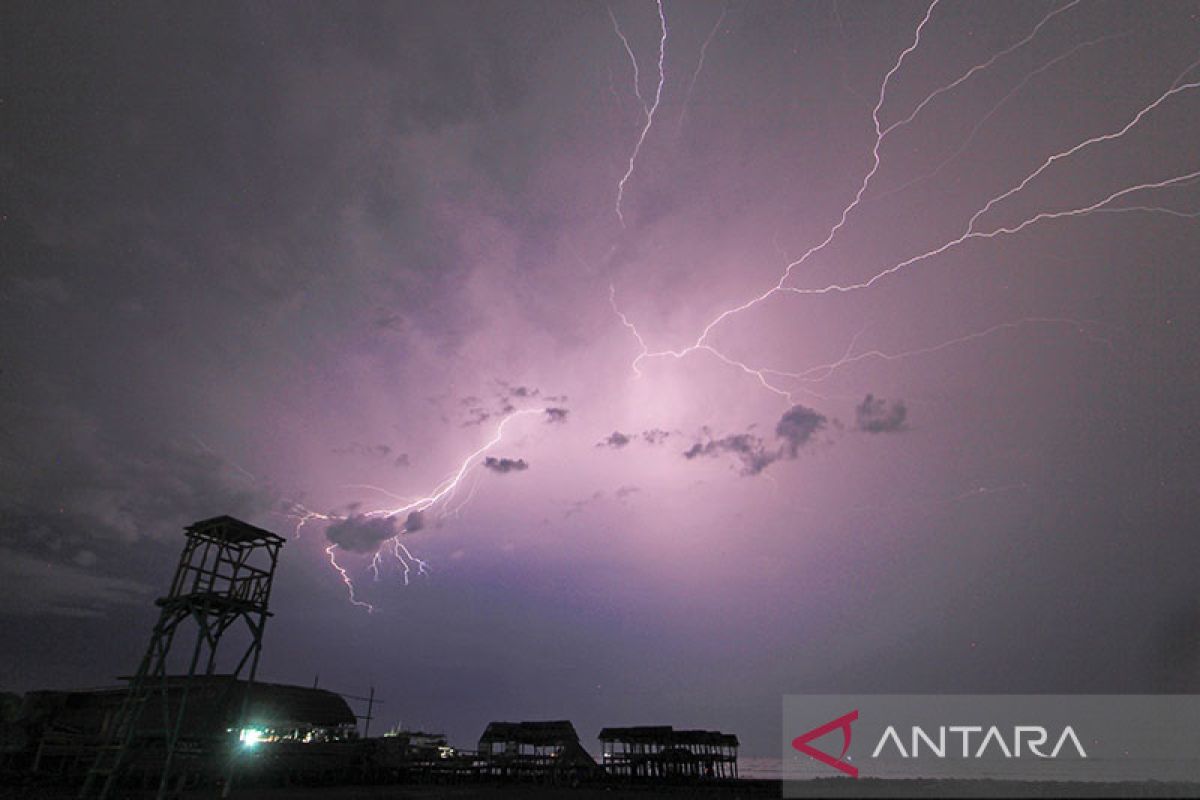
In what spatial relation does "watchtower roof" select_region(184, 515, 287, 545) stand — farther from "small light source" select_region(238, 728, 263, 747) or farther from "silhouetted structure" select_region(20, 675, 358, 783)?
"small light source" select_region(238, 728, 263, 747)

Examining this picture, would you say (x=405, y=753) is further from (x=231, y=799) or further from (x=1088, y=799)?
(x=1088, y=799)

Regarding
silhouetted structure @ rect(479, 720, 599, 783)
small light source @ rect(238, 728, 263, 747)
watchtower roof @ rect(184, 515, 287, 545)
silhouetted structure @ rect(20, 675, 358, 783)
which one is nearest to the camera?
watchtower roof @ rect(184, 515, 287, 545)

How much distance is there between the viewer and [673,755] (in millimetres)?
32000

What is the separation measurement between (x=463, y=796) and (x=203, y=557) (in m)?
13.9

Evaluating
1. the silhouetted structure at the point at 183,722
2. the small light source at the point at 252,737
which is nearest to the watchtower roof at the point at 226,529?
the silhouetted structure at the point at 183,722

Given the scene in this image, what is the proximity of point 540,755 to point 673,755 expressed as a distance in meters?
7.45

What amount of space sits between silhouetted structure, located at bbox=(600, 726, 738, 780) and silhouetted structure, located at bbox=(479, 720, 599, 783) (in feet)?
5.43

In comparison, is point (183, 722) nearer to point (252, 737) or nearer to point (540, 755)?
point (252, 737)

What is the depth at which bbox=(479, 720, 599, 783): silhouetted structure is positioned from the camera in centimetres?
3294

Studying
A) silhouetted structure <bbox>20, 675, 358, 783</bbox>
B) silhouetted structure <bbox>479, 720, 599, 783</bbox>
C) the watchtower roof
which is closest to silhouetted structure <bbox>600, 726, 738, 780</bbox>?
silhouetted structure <bbox>479, 720, 599, 783</bbox>

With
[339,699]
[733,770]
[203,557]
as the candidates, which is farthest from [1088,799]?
[339,699]

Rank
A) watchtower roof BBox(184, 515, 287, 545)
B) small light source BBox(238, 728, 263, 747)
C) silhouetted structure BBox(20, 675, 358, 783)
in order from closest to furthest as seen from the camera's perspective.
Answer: watchtower roof BBox(184, 515, 287, 545)
silhouetted structure BBox(20, 675, 358, 783)
small light source BBox(238, 728, 263, 747)

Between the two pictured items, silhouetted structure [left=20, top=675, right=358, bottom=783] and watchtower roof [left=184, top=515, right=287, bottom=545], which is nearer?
watchtower roof [left=184, top=515, right=287, bottom=545]

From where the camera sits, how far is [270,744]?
97.2 feet
